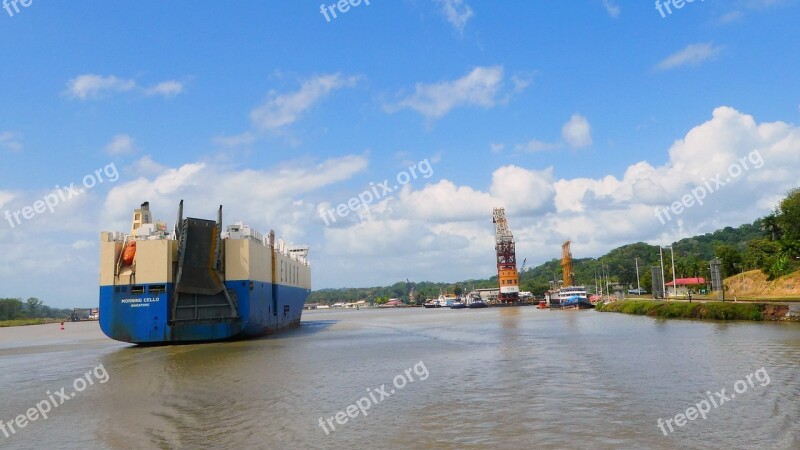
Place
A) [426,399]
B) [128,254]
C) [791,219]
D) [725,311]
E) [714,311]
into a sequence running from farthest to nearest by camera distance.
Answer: [791,219] < [714,311] < [725,311] < [128,254] < [426,399]

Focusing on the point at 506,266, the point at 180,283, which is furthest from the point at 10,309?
the point at 180,283

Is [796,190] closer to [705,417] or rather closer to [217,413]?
[705,417]

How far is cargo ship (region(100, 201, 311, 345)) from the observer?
34.0m

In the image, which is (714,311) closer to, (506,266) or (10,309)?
(506,266)

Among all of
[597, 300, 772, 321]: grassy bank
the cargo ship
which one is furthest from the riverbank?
the cargo ship

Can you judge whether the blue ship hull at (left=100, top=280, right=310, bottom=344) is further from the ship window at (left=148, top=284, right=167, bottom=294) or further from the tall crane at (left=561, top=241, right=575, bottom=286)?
the tall crane at (left=561, top=241, right=575, bottom=286)

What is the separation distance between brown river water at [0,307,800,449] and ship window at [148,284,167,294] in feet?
16.3

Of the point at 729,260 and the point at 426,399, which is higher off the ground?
the point at 729,260

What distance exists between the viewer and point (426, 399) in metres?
16.4

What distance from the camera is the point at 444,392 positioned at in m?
17.4

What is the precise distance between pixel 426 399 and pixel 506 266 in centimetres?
14589

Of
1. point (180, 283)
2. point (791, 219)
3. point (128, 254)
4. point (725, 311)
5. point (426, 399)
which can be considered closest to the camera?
point (426, 399)

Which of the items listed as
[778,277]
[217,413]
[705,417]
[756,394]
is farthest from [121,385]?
[778,277]

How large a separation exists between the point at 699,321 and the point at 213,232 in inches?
1406
